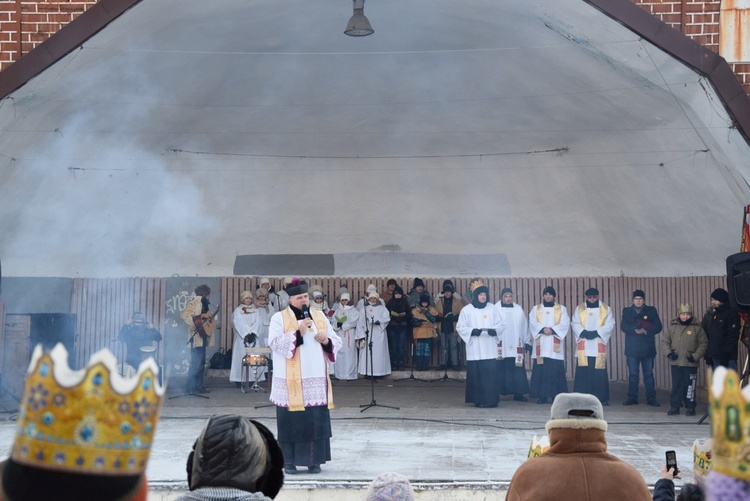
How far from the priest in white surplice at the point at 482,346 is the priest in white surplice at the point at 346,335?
11.7 feet

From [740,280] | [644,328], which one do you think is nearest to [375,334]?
[644,328]

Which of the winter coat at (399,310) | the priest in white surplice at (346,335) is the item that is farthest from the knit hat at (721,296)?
the priest in white surplice at (346,335)

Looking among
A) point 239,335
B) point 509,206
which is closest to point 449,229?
point 509,206

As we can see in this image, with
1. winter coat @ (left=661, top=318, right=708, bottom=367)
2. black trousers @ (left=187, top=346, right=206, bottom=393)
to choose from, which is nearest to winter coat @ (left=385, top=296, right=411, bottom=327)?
black trousers @ (left=187, top=346, right=206, bottom=393)

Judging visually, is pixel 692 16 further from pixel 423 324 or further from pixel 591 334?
pixel 423 324

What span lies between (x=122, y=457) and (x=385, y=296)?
15.0m

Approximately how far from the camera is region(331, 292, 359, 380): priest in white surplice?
16.5 metres

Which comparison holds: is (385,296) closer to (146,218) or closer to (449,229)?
(449,229)

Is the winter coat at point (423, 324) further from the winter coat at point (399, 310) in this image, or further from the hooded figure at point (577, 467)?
the hooded figure at point (577, 467)

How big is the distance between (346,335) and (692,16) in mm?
9160

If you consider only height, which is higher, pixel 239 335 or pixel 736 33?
pixel 736 33

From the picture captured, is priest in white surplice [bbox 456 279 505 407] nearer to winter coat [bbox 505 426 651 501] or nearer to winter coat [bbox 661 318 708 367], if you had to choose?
winter coat [bbox 661 318 708 367]

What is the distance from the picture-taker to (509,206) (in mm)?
17031

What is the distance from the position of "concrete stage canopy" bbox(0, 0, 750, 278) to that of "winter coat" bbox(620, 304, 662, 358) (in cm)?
232
